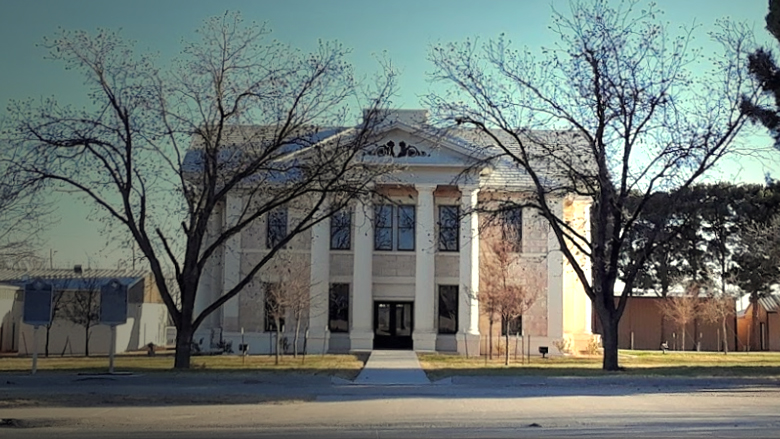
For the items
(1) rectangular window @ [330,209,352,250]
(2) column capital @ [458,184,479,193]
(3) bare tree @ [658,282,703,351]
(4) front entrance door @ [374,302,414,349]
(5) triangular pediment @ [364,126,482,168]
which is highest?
(5) triangular pediment @ [364,126,482,168]

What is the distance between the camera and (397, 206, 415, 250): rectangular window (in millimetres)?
43875

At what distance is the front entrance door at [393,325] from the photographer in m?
43.6

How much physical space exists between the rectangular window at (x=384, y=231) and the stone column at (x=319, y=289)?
2.28m

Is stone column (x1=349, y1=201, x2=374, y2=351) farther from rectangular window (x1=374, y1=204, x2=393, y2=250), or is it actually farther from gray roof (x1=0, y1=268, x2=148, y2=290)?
→ gray roof (x1=0, y1=268, x2=148, y2=290)

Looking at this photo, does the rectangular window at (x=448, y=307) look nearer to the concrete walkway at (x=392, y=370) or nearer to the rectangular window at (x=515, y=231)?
the rectangular window at (x=515, y=231)

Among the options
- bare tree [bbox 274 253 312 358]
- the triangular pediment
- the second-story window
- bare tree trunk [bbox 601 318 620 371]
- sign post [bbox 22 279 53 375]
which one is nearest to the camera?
sign post [bbox 22 279 53 375]

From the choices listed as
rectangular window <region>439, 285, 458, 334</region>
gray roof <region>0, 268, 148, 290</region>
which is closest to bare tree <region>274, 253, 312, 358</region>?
rectangular window <region>439, 285, 458, 334</region>

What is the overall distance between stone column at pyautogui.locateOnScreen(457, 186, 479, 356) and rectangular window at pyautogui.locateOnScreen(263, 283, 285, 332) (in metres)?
8.12

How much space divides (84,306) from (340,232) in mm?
13113

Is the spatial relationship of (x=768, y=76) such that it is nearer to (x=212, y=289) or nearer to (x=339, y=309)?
(x=339, y=309)

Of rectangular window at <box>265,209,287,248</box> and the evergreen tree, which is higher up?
the evergreen tree

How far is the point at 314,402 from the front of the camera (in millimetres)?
19359

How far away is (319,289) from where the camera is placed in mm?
43000

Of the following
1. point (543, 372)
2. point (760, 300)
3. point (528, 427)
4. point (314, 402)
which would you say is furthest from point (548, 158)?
point (760, 300)
